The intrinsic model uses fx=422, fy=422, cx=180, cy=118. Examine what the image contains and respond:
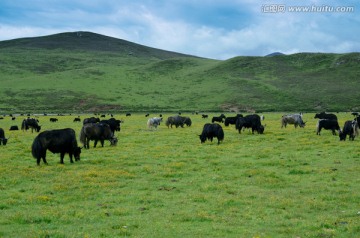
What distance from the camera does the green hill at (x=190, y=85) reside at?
118250 millimetres

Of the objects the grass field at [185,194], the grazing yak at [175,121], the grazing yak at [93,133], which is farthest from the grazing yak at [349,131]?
the grazing yak at [175,121]

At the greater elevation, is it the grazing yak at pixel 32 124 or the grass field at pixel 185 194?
the grazing yak at pixel 32 124

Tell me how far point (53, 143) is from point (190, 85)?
419ft

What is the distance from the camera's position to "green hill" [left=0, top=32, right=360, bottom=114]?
118m

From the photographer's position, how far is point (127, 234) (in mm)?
10180

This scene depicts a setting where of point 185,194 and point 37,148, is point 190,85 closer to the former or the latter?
point 37,148

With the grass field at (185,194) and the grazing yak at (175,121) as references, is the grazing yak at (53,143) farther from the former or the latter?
the grazing yak at (175,121)

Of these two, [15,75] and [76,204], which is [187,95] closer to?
[15,75]

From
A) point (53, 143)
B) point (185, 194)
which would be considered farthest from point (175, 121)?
point (185, 194)

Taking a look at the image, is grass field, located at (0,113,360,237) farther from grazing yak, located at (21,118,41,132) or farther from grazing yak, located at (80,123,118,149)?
grazing yak, located at (21,118,41,132)

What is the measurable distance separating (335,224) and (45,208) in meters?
8.20

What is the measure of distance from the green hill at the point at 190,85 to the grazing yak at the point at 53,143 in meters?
92.1

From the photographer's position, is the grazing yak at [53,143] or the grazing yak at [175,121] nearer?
the grazing yak at [53,143]

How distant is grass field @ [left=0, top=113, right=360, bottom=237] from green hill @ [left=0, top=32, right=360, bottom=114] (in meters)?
90.5
